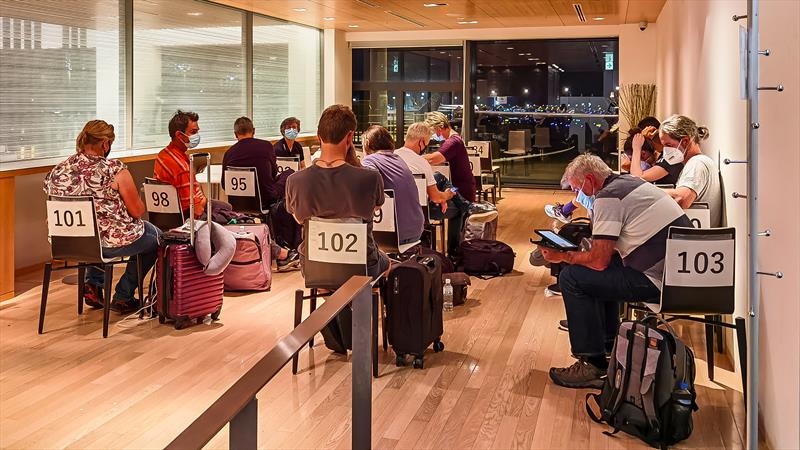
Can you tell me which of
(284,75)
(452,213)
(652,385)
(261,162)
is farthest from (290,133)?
A: (652,385)

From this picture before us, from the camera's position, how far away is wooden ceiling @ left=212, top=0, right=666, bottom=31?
36.9 ft

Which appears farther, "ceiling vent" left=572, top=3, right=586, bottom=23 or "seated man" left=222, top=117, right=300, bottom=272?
"ceiling vent" left=572, top=3, right=586, bottom=23

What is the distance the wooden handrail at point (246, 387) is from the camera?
130 centimetres

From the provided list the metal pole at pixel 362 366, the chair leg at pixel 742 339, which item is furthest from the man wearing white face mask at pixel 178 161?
the metal pole at pixel 362 366

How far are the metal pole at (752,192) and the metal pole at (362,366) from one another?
1.35 metres

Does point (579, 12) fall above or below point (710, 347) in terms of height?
above

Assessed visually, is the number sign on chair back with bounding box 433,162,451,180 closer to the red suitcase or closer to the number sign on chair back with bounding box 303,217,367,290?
the red suitcase

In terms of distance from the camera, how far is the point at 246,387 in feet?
4.90

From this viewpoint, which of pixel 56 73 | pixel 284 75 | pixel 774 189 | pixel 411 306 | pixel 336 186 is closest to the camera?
pixel 774 189

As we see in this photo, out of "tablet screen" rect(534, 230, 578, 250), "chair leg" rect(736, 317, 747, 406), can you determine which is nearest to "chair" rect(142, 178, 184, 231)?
"tablet screen" rect(534, 230, 578, 250)

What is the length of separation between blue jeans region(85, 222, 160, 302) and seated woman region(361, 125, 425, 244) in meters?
1.52

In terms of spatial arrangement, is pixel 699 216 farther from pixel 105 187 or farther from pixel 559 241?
pixel 105 187

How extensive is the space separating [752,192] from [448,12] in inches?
392

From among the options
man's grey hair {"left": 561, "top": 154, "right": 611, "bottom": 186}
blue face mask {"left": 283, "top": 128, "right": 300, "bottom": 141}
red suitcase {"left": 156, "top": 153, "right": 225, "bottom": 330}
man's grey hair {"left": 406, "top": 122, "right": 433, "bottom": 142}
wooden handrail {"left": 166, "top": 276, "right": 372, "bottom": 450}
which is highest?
blue face mask {"left": 283, "top": 128, "right": 300, "bottom": 141}
